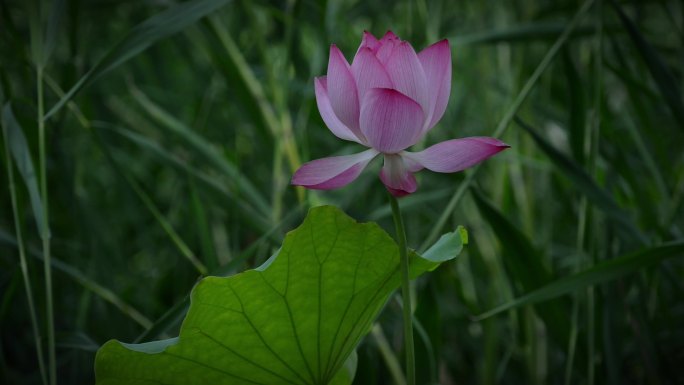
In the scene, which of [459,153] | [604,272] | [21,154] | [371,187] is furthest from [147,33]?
[371,187]

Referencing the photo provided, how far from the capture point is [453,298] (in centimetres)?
→ 155

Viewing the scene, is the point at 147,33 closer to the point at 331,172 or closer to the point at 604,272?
the point at 331,172

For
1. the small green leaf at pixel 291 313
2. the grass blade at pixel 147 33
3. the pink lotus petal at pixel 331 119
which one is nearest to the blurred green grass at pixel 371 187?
the grass blade at pixel 147 33

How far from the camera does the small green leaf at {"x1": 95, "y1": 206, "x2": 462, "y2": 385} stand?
1.78 feet

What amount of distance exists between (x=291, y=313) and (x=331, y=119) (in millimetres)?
157

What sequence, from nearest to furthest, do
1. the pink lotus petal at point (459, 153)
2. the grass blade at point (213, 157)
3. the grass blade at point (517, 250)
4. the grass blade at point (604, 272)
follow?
the pink lotus petal at point (459, 153) → the grass blade at point (604, 272) → the grass blade at point (517, 250) → the grass blade at point (213, 157)

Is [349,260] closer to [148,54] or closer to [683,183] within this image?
[683,183]

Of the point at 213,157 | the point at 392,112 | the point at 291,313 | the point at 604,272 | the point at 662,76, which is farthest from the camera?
the point at 213,157

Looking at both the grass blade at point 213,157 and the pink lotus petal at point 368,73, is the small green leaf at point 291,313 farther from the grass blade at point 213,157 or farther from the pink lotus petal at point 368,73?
the grass blade at point 213,157

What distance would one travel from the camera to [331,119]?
52 cm

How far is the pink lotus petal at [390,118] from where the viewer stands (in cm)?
45

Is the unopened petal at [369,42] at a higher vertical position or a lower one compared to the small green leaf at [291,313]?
higher

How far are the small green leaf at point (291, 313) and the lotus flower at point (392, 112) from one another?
0.23 feet

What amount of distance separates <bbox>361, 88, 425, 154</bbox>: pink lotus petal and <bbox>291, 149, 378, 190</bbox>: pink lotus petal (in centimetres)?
2
